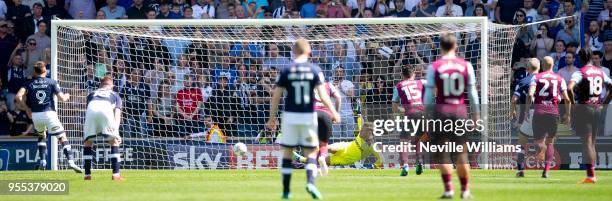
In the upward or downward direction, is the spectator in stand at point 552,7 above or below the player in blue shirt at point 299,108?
above

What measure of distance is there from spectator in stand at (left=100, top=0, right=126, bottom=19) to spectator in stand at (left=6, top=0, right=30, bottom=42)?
1.90 metres

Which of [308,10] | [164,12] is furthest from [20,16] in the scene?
[308,10]

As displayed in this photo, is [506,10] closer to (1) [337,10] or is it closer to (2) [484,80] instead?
(1) [337,10]

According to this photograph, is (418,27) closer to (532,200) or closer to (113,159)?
(113,159)

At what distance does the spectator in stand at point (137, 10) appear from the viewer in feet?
96.6

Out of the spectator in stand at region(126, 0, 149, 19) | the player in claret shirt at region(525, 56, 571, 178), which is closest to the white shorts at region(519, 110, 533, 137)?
the player in claret shirt at region(525, 56, 571, 178)

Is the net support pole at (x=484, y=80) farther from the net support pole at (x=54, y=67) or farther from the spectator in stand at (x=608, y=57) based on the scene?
the net support pole at (x=54, y=67)

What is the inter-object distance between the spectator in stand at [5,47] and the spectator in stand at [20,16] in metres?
0.24

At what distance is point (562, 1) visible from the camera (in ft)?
94.7

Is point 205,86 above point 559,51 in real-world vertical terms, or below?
below

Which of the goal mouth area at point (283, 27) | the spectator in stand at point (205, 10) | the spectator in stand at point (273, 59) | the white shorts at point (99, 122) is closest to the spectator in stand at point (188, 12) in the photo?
the spectator in stand at point (205, 10)

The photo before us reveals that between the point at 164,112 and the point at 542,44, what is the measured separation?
28.9ft

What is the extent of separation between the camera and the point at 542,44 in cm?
2802

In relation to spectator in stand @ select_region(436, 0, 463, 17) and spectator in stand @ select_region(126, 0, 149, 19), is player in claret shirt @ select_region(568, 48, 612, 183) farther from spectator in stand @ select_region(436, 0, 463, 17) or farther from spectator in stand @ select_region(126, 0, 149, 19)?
spectator in stand @ select_region(126, 0, 149, 19)
